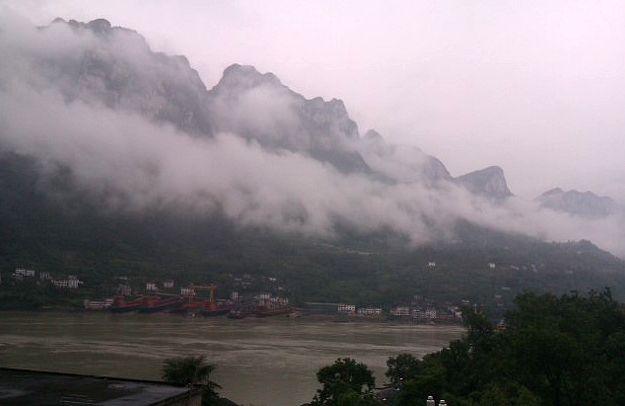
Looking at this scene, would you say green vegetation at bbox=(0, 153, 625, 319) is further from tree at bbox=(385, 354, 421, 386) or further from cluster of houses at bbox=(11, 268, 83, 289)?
tree at bbox=(385, 354, 421, 386)

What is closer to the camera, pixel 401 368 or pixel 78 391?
pixel 78 391

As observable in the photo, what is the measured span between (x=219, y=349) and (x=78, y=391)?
912 inches

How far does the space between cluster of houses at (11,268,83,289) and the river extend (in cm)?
734

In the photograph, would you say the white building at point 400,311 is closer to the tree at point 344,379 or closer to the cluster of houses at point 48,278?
the cluster of houses at point 48,278

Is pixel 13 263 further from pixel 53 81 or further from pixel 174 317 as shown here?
pixel 53 81

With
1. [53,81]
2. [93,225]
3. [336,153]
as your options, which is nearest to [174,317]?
[93,225]

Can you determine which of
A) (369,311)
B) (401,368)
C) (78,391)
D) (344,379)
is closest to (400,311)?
(369,311)

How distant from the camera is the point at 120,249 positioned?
6481 centimetres

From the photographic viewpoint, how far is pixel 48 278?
2062 inches

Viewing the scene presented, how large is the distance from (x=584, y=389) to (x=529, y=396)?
4.65 ft

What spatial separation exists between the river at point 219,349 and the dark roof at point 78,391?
10853mm

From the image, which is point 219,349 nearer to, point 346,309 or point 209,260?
point 346,309

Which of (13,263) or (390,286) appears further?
(390,286)

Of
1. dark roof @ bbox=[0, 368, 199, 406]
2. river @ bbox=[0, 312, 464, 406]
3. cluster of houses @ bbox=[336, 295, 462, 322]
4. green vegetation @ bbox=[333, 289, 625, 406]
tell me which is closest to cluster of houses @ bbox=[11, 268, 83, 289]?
A: river @ bbox=[0, 312, 464, 406]
